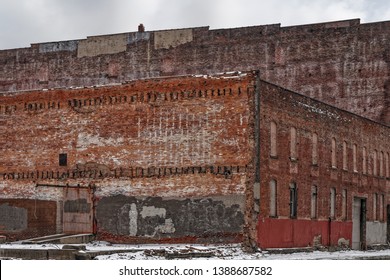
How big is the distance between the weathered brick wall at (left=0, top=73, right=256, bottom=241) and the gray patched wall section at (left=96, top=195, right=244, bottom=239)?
0.11 ft

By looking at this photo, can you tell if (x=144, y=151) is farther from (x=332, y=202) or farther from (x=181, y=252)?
(x=332, y=202)

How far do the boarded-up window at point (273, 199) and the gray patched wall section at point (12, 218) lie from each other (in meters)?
9.02

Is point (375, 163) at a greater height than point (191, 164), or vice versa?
point (375, 163)

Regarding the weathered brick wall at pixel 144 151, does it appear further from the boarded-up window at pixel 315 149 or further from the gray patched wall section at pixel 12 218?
the boarded-up window at pixel 315 149

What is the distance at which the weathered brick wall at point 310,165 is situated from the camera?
27.2 meters

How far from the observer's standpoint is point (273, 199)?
2755 centimetres

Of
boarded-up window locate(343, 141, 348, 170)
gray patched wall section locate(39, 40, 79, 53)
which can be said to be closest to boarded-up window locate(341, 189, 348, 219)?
boarded-up window locate(343, 141, 348, 170)

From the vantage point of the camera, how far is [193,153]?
27.1 m

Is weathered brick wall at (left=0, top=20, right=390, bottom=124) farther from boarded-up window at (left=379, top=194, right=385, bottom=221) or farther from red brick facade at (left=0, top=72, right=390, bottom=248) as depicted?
red brick facade at (left=0, top=72, right=390, bottom=248)

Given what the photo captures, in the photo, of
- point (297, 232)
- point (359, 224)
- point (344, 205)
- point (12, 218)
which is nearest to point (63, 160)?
point (12, 218)

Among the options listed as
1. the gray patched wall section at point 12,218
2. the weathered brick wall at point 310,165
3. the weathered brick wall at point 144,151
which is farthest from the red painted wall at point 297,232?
the gray patched wall section at point 12,218

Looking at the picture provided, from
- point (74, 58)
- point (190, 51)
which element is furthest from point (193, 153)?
point (74, 58)

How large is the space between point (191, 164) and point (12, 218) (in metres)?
7.46

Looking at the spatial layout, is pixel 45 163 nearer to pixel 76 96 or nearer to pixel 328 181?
pixel 76 96
